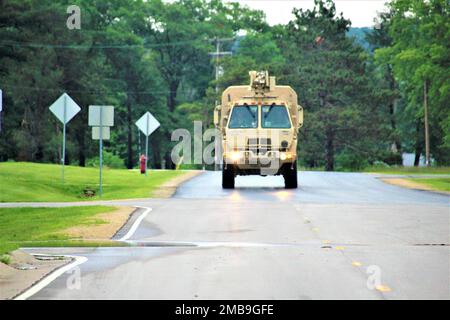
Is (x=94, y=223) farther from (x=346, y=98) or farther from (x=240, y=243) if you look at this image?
(x=346, y=98)

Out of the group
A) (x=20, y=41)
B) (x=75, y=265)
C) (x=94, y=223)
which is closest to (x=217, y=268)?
(x=75, y=265)

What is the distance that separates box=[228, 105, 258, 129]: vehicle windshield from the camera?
33331mm

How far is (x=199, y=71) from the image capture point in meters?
107

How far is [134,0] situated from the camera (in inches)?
3939

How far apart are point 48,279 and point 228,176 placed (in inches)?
868

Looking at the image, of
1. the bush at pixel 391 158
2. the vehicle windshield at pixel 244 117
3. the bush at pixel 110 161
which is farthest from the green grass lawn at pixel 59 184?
the bush at pixel 110 161

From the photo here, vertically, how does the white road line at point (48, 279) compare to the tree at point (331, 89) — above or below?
below

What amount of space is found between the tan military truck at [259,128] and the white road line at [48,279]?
714 inches

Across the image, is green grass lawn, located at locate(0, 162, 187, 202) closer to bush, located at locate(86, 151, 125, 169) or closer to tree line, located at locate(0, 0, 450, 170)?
tree line, located at locate(0, 0, 450, 170)

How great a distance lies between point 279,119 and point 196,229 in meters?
13.8

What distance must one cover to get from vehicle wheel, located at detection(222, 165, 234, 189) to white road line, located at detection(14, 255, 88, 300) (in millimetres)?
18840

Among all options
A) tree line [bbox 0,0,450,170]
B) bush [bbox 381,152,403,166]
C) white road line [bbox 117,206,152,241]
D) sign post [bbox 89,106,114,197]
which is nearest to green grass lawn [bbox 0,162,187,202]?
sign post [bbox 89,106,114,197]

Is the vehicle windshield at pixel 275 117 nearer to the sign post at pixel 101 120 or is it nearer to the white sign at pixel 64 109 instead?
the sign post at pixel 101 120

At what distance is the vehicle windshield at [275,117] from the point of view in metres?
33.4
